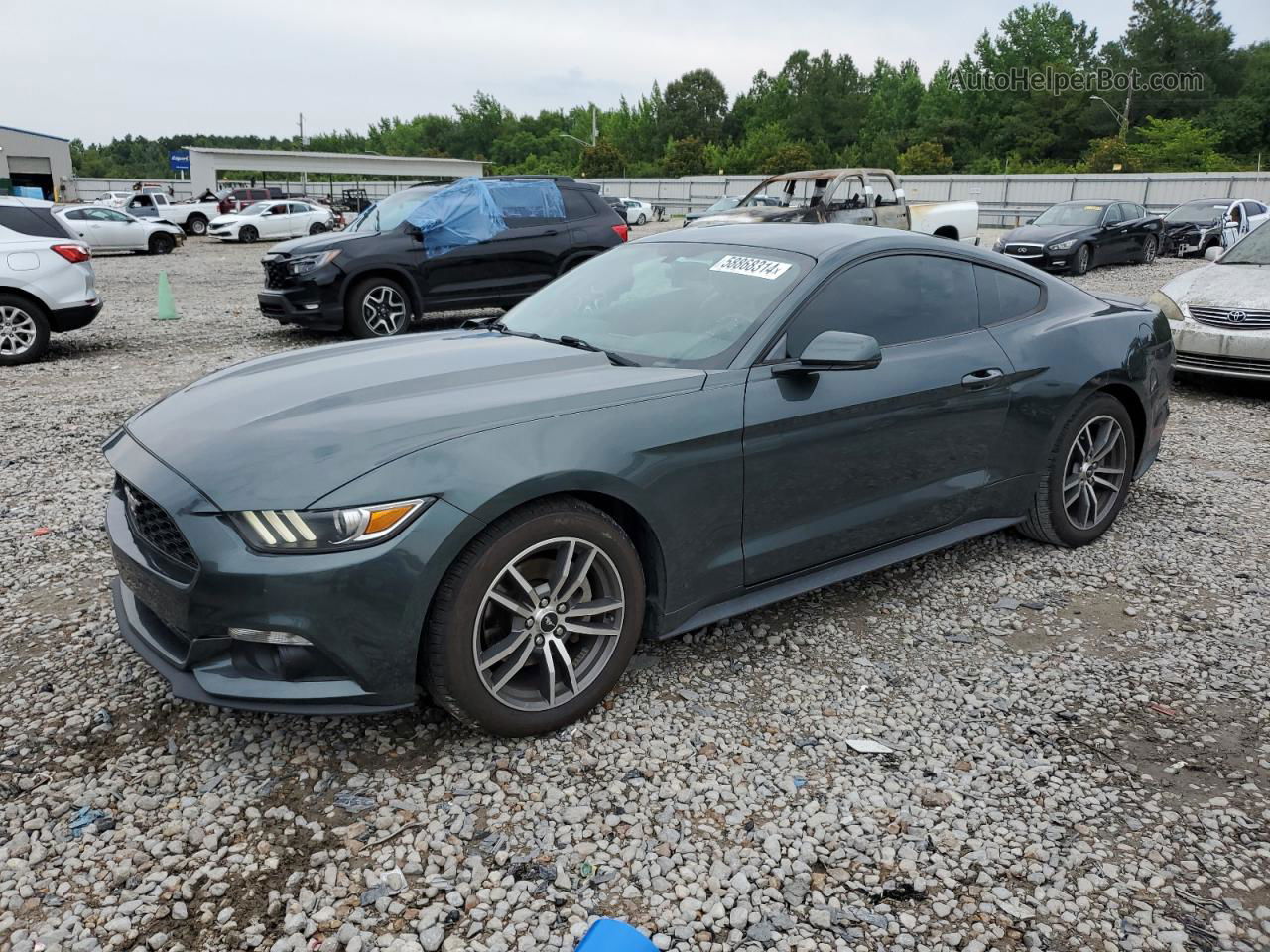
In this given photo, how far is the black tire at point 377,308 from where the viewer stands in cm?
1029

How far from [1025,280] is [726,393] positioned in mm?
2018

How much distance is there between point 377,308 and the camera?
1045 cm

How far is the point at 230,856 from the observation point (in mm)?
2516

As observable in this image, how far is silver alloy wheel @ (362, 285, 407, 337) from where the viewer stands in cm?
1038

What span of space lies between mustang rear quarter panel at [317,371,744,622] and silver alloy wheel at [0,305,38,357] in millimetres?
9145

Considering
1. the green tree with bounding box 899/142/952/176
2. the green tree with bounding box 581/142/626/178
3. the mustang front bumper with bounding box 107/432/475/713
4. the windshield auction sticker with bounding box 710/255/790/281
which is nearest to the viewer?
the mustang front bumper with bounding box 107/432/475/713

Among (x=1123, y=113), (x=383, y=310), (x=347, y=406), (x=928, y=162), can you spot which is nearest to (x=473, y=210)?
(x=383, y=310)

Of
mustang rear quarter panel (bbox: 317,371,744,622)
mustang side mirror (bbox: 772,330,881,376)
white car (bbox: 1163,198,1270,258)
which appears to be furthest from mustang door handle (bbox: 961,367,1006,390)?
white car (bbox: 1163,198,1270,258)

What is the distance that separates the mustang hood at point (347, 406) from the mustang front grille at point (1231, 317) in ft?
21.7

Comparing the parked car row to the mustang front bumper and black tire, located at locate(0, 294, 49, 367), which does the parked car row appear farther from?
the mustang front bumper

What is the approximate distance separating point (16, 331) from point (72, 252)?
101 centimetres

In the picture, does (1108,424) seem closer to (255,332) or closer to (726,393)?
(726,393)

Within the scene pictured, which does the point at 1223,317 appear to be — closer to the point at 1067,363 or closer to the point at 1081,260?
the point at 1067,363

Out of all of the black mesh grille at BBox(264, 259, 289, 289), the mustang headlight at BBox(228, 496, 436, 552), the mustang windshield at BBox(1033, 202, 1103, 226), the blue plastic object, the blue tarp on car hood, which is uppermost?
the mustang windshield at BBox(1033, 202, 1103, 226)
